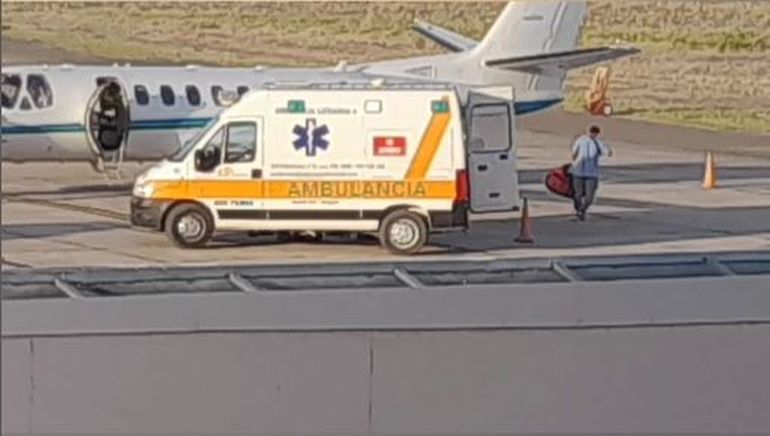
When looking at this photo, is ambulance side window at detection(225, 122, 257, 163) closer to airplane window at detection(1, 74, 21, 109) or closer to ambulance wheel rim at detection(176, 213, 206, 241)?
ambulance wheel rim at detection(176, 213, 206, 241)

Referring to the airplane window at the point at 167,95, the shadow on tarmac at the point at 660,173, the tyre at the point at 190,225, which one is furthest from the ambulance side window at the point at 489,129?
the shadow on tarmac at the point at 660,173

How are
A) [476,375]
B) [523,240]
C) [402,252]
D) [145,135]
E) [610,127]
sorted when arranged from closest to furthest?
1. [476,375]
2. [402,252]
3. [523,240]
4. [145,135]
5. [610,127]

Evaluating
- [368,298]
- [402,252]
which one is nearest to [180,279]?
[368,298]

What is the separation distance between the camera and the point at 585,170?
29781 mm

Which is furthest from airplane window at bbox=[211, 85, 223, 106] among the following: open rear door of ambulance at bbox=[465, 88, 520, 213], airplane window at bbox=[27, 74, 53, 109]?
open rear door of ambulance at bbox=[465, 88, 520, 213]

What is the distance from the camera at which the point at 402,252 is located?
85.6ft

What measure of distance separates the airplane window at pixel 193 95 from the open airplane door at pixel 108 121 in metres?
1.08

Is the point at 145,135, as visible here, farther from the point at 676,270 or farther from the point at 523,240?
the point at 676,270

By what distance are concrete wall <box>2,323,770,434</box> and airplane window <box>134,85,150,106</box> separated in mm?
22087

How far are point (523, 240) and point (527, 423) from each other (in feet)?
56.4

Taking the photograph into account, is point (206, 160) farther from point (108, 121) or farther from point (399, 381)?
point (399, 381)

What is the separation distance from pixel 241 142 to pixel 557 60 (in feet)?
39.8

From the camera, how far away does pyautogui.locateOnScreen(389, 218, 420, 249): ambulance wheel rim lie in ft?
85.5

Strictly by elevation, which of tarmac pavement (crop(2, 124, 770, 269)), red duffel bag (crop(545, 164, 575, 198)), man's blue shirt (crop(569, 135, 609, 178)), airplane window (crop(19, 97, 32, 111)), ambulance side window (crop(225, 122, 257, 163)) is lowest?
tarmac pavement (crop(2, 124, 770, 269))
